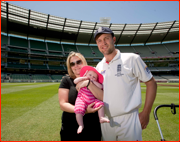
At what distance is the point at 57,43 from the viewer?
54.8 metres

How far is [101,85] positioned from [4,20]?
46.8m

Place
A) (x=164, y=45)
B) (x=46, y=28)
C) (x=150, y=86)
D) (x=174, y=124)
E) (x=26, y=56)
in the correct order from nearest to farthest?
(x=150, y=86) → (x=174, y=124) → (x=46, y=28) → (x=26, y=56) → (x=164, y=45)

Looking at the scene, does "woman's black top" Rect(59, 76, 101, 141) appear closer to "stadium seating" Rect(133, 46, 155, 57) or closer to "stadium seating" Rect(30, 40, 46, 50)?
"stadium seating" Rect(30, 40, 46, 50)

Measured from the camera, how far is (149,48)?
2137 inches

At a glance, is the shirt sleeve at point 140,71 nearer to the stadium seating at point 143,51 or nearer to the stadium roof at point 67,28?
the stadium roof at point 67,28

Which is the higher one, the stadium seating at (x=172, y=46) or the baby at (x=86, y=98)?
the stadium seating at (x=172, y=46)

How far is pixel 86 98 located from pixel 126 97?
70 centimetres

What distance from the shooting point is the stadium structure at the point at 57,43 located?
37.1m

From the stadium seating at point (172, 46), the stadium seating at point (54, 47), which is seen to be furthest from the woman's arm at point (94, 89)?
the stadium seating at point (172, 46)

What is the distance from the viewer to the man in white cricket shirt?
6.00 ft

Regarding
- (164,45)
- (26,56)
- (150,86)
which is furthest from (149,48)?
(150,86)

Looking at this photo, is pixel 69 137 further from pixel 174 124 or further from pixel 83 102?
pixel 174 124

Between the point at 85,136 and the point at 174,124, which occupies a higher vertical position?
the point at 85,136

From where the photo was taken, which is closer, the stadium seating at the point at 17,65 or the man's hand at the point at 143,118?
the man's hand at the point at 143,118
